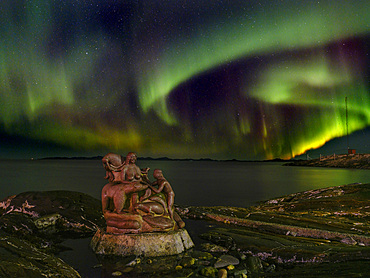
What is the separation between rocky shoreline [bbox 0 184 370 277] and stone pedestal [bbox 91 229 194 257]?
0.24m

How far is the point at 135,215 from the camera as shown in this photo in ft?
30.0

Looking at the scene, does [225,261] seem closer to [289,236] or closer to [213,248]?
[213,248]

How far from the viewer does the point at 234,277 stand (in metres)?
7.46

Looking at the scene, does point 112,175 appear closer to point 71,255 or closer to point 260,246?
point 71,255

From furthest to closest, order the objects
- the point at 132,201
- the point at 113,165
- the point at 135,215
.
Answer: the point at 113,165 → the point at 132,201 → the point at 135,215

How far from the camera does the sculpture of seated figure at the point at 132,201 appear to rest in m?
9.14

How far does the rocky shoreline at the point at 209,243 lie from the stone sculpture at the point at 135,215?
369 millimetres

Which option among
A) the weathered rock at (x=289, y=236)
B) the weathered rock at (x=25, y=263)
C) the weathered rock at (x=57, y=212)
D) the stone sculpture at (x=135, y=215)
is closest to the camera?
the weathered rock at (x=25, y=263)

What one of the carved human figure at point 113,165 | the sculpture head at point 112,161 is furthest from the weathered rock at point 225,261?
the sculpture head at point 112,161

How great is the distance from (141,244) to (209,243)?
2330 millimetres

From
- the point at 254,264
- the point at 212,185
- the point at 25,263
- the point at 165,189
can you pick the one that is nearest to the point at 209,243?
the point at 165,189

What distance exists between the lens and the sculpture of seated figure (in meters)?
9.14

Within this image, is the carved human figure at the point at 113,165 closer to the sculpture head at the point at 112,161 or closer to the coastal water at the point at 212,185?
the sculpture head at the point at 112,161

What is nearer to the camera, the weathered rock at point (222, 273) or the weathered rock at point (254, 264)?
the weathered rock at point (222, 273)
